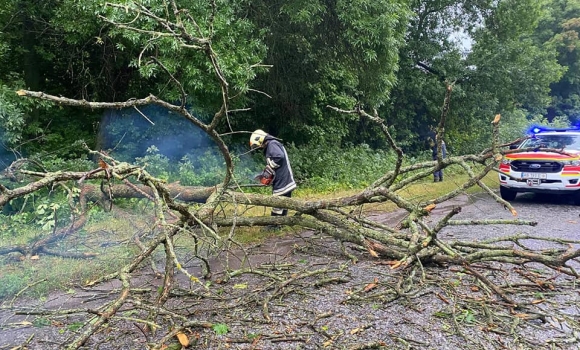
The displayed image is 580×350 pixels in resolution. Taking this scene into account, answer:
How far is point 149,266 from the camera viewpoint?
5.55 metres

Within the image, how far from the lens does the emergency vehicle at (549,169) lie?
356 inches

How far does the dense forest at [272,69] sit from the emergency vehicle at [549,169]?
363 cm

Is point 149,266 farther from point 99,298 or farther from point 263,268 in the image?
point 263,268

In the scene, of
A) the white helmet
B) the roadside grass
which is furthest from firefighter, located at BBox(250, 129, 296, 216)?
the roadside grass

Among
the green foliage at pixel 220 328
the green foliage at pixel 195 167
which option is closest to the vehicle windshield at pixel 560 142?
the green foliage at pixel 195 167

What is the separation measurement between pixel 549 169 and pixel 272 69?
7221 millimetres

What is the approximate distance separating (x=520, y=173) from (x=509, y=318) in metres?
6.50

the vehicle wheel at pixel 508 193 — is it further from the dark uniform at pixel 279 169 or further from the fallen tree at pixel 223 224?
the dark uniform at pixel 279 169

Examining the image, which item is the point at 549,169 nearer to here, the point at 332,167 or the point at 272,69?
the point at 332,167

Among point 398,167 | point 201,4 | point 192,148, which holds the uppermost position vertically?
point 201,4

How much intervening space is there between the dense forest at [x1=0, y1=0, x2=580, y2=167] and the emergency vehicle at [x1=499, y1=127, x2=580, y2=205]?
3.63 m

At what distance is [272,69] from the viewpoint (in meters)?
12.6

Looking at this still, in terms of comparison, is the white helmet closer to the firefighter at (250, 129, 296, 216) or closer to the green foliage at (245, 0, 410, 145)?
the firefighter at (250, 129, 296, 216)

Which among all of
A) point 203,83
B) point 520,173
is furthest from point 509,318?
point 203,83
